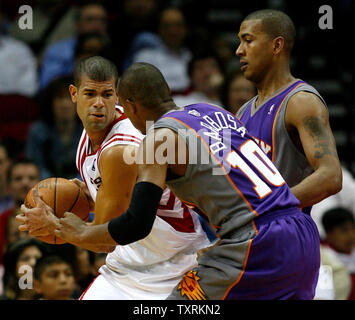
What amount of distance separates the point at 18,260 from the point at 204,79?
332 cm

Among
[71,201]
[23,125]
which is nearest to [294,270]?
[71,201]

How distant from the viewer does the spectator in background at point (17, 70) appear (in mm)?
8055

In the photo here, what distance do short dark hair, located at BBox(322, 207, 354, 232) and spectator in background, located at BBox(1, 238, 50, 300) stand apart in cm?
279

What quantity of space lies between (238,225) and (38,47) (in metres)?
5.88

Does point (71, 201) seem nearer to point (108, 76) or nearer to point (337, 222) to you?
point (108, 76)

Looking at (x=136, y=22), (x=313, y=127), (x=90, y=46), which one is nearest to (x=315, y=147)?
(x=313, y=127)

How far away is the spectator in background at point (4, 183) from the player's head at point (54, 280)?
6.57ft

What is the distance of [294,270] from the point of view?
3439 millimetres

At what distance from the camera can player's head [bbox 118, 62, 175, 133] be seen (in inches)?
143

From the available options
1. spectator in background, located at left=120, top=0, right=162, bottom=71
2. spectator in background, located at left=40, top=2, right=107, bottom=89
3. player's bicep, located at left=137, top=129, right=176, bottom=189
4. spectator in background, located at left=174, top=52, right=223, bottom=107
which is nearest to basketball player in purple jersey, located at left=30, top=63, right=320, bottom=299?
player's bicep, located at left=137, top=129, right=176, bottom=189

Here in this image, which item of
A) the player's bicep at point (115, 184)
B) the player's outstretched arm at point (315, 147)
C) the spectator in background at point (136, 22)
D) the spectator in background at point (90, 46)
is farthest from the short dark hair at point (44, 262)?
the spectator in background at point (136, 22)

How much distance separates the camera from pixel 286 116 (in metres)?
4.21

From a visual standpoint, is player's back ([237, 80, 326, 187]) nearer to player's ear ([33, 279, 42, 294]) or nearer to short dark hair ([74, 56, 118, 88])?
short dark hair ([74, 56, 118, 88])

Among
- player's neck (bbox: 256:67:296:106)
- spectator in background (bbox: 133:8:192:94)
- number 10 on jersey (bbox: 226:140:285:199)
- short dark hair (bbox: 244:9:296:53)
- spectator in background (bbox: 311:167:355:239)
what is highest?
spectator in background (bbox: 133:8:192:94)
